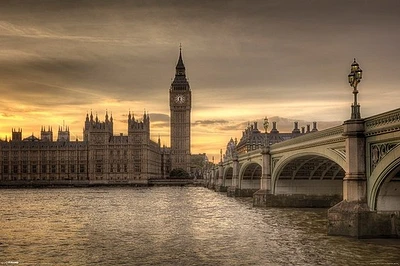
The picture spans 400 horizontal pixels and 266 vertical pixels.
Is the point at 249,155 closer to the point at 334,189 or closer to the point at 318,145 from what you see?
the point at 334,189

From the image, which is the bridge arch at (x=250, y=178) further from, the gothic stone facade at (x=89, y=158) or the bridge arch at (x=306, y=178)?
the gothic stone facade at (x=89, y=158)

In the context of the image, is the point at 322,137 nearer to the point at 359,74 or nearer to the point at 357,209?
the point at 359,74

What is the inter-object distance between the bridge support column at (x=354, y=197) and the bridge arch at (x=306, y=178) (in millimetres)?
19767

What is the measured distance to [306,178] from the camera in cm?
5062

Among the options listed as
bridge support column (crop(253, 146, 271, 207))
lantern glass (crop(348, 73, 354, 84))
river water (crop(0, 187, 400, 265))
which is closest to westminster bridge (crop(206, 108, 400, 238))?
river water (crop(0, 187, 400, 265))

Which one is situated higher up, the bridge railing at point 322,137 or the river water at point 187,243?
the bridge railing at point 322,137

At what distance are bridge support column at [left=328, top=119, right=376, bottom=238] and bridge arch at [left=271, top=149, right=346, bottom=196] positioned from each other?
19767 millimetres

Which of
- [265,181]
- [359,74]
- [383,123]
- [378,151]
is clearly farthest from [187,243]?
[265,181]

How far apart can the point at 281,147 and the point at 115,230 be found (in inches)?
736

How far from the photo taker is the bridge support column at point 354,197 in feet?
83.5

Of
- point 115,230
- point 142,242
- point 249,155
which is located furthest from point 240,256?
point 249,155

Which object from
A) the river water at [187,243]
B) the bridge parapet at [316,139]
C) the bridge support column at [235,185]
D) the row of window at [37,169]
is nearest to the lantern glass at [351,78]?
the bridge parapet at [316,139]

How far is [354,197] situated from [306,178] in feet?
80.8

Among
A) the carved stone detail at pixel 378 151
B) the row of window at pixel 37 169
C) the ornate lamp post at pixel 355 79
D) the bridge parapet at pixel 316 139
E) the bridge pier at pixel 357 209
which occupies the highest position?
the ornate lamp post at pixel 355 79
